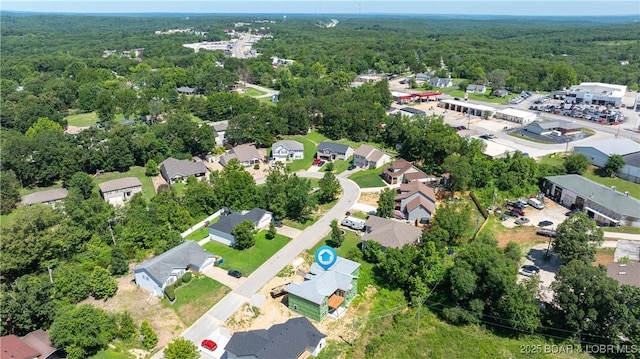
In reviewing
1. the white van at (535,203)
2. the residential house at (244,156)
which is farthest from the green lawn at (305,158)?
the white van at (535,203)

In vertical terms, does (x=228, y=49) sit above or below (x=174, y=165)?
above

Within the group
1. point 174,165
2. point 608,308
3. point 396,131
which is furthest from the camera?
point 396,131

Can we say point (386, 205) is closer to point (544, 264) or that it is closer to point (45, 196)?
point (544, 264)

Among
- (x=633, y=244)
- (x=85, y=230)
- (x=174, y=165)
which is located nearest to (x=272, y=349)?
(x=85, y=230)

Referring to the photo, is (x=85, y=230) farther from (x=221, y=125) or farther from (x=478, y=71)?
(x=478, y=71)

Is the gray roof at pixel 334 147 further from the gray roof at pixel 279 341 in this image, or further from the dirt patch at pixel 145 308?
the gray roof at pixel 279 341
